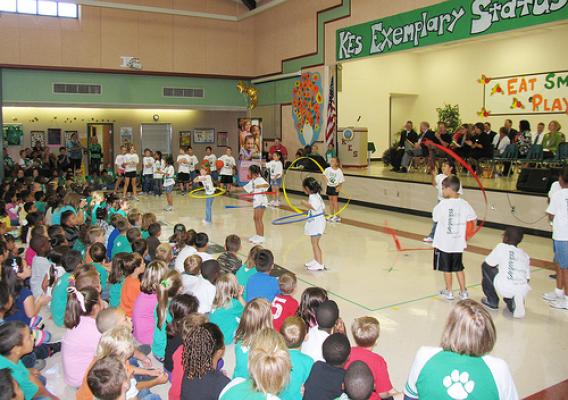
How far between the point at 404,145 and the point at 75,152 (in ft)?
42.5

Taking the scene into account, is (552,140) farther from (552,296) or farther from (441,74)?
(441,74)

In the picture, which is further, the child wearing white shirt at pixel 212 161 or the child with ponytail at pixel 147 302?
the child wearing white shirt at pixel 212 161

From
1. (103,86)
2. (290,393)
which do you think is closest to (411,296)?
(290,393)

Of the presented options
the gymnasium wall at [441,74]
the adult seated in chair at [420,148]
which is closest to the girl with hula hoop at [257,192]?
the adult seated in chair at [420,148]

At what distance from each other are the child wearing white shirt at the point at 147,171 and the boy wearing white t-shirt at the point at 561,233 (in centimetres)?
1317

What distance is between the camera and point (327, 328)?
12.2 ft

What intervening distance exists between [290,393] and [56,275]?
3721 millimetres

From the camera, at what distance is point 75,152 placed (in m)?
20.4

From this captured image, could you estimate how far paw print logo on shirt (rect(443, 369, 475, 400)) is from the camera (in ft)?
8.41

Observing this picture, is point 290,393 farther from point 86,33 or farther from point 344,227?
point 86,33

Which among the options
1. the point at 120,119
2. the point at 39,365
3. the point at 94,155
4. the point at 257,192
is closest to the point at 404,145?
the point at 257,192

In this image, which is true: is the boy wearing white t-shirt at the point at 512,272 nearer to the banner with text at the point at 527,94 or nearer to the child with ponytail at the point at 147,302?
the child with ponytail at the point at 147,302

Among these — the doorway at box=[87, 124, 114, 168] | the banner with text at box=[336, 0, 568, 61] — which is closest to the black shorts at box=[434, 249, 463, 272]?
the banner with text at box=[336, 0, 568, 61]

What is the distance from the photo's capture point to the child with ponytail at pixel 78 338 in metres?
4.03
